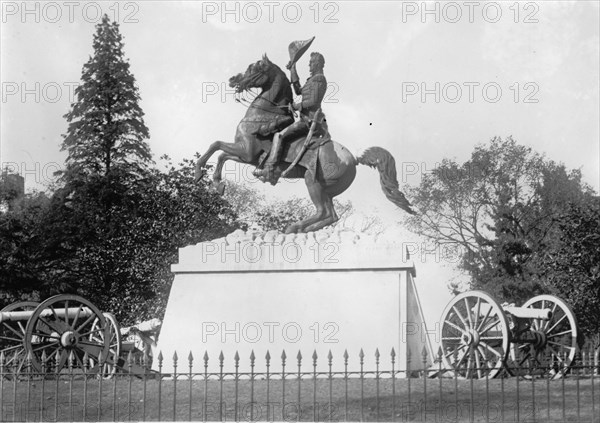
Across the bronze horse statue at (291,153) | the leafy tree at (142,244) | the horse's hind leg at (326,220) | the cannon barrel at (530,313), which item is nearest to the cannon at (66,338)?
the bronze horse statue at (291,153)

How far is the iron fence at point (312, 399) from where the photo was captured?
13.7 m

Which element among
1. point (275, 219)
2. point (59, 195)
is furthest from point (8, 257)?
point (275, 219)

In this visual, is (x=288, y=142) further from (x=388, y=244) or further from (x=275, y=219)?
(x=275, y=219)

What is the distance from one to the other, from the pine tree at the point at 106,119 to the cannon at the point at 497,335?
61.3ft

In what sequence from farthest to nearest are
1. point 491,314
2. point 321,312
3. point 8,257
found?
point 8,257, point 321,312, point 491,314

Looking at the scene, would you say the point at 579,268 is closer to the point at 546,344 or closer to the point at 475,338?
the point at 546,344

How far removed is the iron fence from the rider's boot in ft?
12.8

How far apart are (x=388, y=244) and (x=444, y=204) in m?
21.2

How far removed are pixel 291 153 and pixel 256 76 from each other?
55.1 inches

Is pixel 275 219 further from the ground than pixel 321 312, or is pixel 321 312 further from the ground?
pixel 275 219

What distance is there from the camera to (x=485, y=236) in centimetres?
3853

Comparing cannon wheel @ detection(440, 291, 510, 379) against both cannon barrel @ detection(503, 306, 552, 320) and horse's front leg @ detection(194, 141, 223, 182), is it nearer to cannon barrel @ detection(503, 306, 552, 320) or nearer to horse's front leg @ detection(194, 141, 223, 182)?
cannon barrel @ detection(503, 306, 552, 320)

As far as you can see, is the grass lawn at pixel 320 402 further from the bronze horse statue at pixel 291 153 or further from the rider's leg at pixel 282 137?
the rider's leg at pixel 282 137

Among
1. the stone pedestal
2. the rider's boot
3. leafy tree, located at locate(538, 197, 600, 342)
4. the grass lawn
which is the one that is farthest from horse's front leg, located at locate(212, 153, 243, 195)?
leafy tree, located at locate(538, 197, 600, 342)
